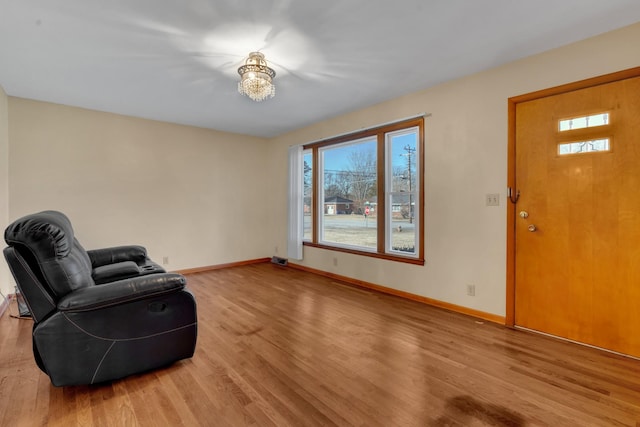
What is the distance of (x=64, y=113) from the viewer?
151 inches

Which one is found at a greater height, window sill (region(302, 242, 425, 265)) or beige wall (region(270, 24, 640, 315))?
beige wall (region(270, 24, 640, 315))

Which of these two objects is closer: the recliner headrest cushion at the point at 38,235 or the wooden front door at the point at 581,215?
the recliner headrest cushion at the point at 38,235

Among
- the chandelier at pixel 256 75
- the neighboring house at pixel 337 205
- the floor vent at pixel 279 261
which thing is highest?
the chandelier at pixel 256 75

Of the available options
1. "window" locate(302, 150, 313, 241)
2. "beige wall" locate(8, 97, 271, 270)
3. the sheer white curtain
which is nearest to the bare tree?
"window" locate(302, 150, 313, 241)

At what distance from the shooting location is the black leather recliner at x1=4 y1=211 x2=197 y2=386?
1.72 meters

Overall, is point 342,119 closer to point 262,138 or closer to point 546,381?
point 262,138

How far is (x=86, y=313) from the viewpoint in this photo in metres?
1.81

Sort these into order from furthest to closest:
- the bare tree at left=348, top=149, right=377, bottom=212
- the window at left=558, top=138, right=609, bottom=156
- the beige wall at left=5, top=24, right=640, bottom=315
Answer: the bare tree at left=348, top=149, right=377, bottom=212, the beige wall at left=5, top=24, right=640, bottom=315, the window at left=558, top=138, right=609, bottom=156

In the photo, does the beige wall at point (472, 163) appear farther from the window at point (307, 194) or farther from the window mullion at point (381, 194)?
the window at point (307, 194)

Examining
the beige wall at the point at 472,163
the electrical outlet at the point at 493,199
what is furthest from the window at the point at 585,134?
the electrical outlet at the point at 493,199

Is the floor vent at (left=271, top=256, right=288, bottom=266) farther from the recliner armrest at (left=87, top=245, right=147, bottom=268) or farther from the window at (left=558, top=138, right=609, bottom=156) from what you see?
the window at (left=558, top=138, right=609, bottom=156)

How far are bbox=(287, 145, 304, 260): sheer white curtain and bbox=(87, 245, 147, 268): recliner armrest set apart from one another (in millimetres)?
2432

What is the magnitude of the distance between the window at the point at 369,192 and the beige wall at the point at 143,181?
1.38 meters

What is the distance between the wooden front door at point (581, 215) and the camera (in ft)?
7.30
